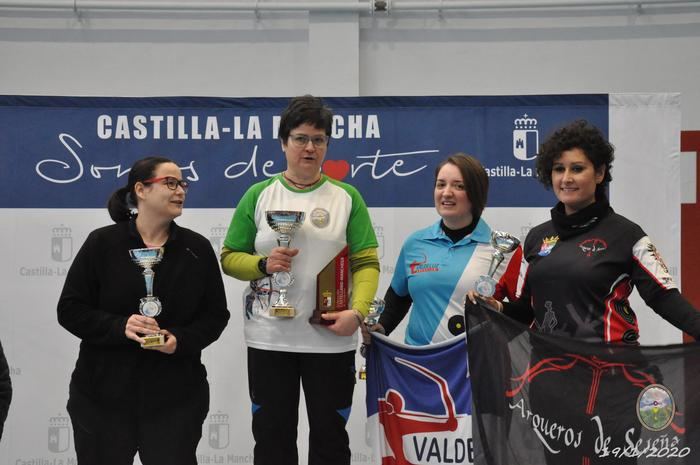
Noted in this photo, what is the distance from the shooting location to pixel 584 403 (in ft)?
8.80

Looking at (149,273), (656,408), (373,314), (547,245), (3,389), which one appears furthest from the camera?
(373,314)

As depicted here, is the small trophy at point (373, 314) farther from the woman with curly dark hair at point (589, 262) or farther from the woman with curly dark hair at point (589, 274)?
the woman with curly dark hair at point (589, 262)

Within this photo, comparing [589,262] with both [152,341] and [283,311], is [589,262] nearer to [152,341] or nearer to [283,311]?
[283,311]

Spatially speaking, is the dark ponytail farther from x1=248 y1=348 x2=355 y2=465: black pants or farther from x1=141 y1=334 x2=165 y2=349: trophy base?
x1=248 y1=348 x2=355 y2=465: black pants

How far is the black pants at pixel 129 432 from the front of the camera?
304 centimetres

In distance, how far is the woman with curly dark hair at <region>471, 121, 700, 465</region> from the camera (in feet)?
8.75

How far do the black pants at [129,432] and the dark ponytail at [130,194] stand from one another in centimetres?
70

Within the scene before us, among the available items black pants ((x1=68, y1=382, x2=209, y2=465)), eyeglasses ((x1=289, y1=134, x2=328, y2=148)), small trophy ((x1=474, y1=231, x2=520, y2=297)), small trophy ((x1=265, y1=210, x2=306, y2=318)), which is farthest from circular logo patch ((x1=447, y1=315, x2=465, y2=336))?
black pants ((x1=68, y1=382, x2=209, y2=465))

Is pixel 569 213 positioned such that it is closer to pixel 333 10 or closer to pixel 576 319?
pixel 576 319

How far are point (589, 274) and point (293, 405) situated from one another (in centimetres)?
120

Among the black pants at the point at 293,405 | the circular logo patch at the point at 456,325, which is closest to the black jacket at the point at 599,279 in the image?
the circular logo patch at the point at 456,325

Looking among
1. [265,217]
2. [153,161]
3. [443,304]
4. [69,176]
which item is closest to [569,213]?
[443,304]

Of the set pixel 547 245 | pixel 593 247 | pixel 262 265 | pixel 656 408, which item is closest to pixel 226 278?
pixel 262 265

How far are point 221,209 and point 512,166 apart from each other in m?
1.62
